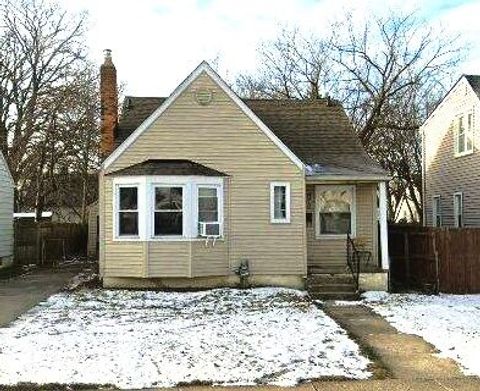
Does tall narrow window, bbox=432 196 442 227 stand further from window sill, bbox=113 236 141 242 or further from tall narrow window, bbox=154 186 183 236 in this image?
window sill, bbox=113 236 141 242

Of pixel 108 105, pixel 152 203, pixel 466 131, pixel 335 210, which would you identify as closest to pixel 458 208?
pixel 466 131

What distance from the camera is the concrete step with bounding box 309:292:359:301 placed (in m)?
16.2

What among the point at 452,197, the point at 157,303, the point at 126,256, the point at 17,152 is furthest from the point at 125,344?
the point at 17,152

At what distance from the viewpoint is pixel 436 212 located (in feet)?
86.5

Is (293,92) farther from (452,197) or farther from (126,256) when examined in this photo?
(126,256)

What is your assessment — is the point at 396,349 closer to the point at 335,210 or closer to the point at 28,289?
the point at 335,210

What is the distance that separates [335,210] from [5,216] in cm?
1275

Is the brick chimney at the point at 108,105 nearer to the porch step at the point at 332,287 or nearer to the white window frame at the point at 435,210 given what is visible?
the porch step at the point at 332,287

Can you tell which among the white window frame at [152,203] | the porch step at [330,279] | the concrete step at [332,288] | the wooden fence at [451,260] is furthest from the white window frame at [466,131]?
the white window frame at [152,203]

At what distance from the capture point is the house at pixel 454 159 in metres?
22.0

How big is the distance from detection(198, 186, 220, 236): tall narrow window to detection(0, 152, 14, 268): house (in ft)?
32.3

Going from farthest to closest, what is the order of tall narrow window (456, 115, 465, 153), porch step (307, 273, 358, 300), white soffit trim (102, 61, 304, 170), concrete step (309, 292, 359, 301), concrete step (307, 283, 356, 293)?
tall narrow window (456, 115, 465, 153) < white soffit trim (102, 61, 304, 170) < concrete step (307, 283, 356, 293) < porch step (307, 273, 358, 300) < concrete step (309, 292, 359, 301)

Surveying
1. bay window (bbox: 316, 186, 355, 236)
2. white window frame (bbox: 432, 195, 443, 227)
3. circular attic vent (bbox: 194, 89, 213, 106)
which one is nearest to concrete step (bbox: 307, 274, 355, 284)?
bay window (bbox: 316, 186, 355, 236)

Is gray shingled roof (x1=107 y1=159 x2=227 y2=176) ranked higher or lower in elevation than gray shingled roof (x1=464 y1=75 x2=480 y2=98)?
lower
